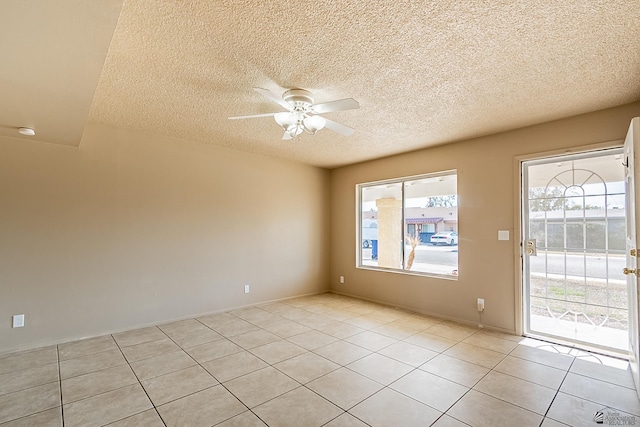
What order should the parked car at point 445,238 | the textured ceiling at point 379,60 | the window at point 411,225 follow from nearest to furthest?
the textured ceiling at point 379,60
the parked car at point 445,238
the window at point 411,225

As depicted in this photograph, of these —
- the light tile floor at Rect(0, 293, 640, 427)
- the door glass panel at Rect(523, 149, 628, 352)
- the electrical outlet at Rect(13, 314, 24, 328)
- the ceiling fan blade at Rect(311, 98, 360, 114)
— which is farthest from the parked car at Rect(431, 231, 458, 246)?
the electrical outlet at Rect(13, 314, 24, 328)

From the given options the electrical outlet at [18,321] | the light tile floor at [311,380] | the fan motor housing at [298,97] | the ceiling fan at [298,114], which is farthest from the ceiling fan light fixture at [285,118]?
the electrical outlet at [18,321]

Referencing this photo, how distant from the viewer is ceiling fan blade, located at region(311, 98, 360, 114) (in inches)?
92.3

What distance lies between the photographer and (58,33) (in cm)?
155

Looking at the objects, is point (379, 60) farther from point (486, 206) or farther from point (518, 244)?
point (518, 244)

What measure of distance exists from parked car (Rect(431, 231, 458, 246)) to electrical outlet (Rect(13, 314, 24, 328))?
5084mm

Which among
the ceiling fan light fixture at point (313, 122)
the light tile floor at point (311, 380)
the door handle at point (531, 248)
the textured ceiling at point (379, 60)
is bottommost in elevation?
the light tile floor at point (311, 380)

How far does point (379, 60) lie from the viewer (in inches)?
88.0

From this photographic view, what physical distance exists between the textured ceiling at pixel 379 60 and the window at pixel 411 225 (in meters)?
1.28

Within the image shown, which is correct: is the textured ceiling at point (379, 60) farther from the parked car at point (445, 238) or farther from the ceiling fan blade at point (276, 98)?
the parked car at point (445, 238)

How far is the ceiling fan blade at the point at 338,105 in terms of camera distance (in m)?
2.34

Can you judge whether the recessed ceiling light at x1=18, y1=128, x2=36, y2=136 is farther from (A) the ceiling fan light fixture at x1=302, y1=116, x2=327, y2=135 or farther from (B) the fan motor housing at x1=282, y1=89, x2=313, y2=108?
(A) the ceiling fan light fixture at x1=302, y1=116, x2=327, y2=135
